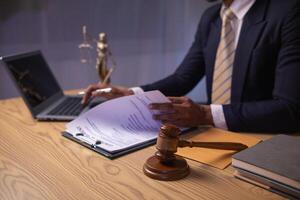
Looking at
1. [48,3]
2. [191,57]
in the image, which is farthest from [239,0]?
[48,3]

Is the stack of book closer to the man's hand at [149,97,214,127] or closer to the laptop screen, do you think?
the man's hand at [149,97,214,127]

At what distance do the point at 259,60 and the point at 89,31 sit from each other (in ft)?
3.85

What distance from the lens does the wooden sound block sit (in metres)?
0.64

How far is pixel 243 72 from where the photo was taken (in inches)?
48.1

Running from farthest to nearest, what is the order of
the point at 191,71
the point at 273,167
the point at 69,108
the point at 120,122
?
the point at 191,71, the point at 69,108, the point at 120,122, the point at 273,167

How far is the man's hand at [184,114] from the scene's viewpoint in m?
0.89

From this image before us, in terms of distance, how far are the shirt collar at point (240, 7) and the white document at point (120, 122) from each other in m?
0.56

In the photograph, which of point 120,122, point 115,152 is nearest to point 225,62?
point 120,122

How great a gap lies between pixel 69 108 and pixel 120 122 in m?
0.36

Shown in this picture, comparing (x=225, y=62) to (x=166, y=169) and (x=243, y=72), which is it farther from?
(x=166, y=169)

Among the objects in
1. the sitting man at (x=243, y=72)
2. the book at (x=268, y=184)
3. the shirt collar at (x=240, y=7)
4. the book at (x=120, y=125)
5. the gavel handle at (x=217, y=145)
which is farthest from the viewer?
the shirt collar at (x=240, y=7)

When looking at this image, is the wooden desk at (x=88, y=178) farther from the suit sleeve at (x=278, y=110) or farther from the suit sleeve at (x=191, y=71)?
the suit sleeve at (x=191, y=71)

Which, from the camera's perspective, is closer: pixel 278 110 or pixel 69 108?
pixel 278 110

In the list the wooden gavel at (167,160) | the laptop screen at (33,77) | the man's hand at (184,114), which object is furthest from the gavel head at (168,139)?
the laptop screen at (33,77)
